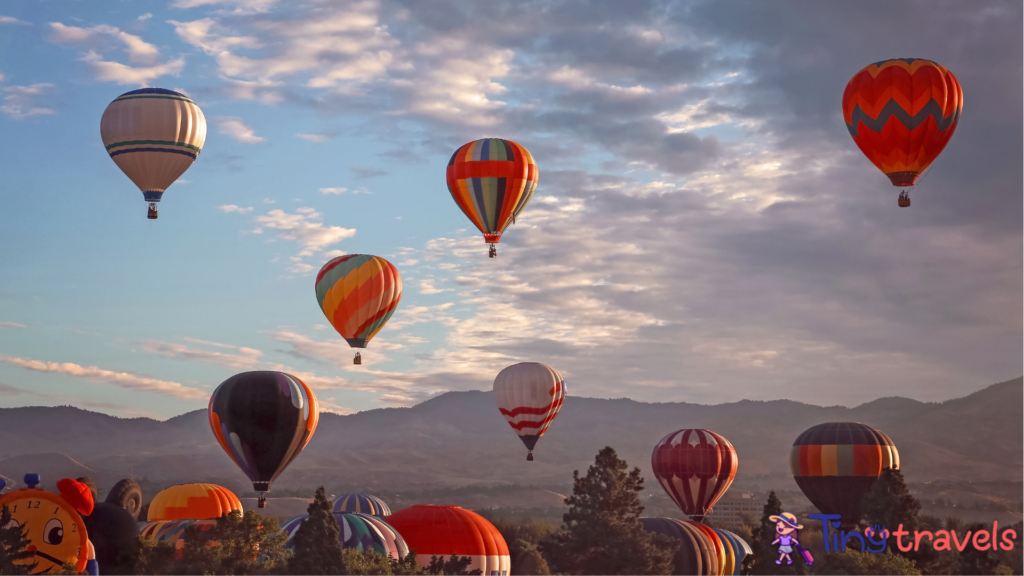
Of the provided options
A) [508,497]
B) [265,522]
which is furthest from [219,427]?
[508,497]

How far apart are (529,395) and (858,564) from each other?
3180 centimetres

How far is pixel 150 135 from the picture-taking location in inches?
2093

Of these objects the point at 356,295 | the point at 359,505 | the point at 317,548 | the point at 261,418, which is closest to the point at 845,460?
the point at 359,505

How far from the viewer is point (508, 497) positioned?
627 feet

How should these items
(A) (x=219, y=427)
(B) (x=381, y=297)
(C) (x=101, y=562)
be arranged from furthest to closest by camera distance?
1. (B) (x=381, y=297)
2. (A) (x=219, y=427)
3. (C) (x=101, y=562)

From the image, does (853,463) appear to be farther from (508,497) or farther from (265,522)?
(508,497)

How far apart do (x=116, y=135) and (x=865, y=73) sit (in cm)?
3456

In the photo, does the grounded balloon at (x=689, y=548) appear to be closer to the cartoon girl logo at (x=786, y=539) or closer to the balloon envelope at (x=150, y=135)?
the cartoon girl logo at (x=786, y=539)

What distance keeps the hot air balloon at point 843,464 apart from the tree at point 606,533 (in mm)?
24931

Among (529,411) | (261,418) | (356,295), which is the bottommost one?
(261,418)

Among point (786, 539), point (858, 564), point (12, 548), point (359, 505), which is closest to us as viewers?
point (12, 548)

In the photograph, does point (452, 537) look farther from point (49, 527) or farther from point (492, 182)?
point (492, 182)

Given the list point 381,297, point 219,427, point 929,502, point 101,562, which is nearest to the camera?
point 101,562

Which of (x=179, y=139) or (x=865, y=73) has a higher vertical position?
(x=865, y=73)
